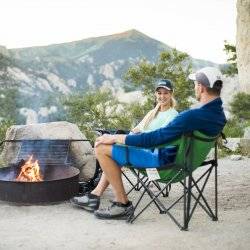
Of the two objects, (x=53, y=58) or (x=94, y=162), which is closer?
(x=94, y=162)

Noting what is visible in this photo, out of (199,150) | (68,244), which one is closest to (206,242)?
(199,150)

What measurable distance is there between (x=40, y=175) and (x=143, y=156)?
187cm

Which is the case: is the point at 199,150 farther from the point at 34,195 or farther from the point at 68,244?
the point at 34,195

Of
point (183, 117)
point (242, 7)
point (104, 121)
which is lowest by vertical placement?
point (104, 121)

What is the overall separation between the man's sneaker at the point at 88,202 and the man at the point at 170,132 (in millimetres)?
250

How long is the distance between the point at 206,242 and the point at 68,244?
1149mm

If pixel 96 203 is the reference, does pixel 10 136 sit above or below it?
above

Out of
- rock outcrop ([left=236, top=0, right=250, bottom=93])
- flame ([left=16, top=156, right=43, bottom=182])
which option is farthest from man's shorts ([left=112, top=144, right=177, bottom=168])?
rock outcrop ([left=236, top=0, right=250, bottom=93])

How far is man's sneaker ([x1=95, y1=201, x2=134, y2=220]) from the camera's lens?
4.62m

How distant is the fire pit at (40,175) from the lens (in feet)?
17.0

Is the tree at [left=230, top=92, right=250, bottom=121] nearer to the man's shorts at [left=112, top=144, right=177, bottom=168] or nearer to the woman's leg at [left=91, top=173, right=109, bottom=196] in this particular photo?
the woman's leg at [left=91, top=173, right=109, bottom=196]

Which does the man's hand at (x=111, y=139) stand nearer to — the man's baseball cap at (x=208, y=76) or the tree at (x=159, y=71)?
the man's baseball cap at (x=208, y=76)

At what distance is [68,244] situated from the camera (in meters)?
3.89

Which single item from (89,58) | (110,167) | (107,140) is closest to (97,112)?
(110,167)
